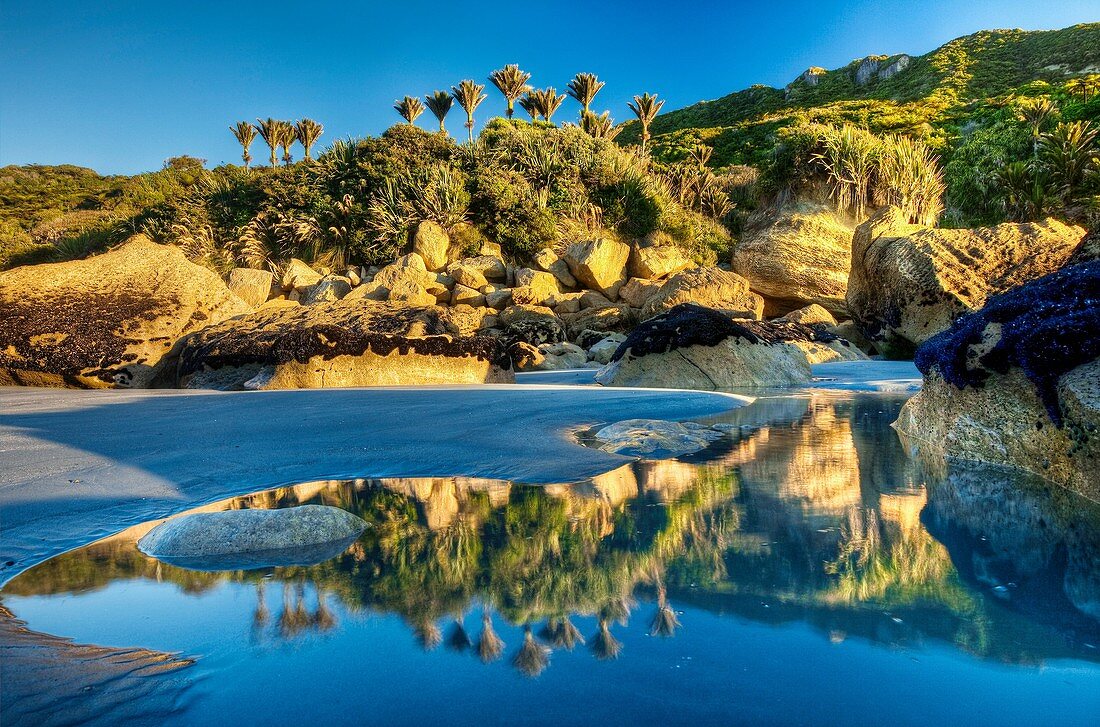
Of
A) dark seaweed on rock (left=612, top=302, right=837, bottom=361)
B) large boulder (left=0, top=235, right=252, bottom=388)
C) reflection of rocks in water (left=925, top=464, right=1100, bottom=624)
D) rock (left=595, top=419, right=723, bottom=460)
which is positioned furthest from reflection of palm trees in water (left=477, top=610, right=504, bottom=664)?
large boulder (left=0, top=235, right=252, bottom=388)

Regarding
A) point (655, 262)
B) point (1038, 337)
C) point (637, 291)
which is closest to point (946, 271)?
point (637, 291)

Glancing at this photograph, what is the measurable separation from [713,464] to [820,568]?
152 cm

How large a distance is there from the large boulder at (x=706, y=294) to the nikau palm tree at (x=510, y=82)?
29.9 meters

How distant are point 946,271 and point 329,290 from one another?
18.0 meters

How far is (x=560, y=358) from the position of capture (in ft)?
42.8

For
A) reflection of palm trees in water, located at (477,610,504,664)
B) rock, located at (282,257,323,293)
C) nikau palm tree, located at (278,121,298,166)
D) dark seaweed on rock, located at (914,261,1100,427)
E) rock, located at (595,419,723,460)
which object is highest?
nikau palm tree, located at (278,121,298,166)

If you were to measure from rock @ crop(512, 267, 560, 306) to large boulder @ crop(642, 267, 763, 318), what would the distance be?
141 inches

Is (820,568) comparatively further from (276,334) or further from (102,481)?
(276,334)

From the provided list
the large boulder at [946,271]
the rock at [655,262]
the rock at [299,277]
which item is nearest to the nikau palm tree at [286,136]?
the rock at [299,277]

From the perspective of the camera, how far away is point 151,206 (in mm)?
32469

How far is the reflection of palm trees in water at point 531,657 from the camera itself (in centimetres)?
136

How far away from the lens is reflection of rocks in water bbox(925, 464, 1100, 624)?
66.8 inches

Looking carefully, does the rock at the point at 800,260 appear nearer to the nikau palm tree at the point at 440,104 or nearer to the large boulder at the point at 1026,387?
the large boulder at the point at 1026,387

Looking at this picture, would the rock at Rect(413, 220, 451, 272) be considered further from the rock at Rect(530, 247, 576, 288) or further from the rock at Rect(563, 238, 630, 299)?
the rock at Rect(563, 238, 630, 299)
